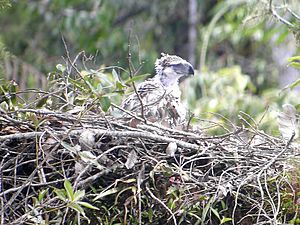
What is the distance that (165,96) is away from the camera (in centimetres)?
445

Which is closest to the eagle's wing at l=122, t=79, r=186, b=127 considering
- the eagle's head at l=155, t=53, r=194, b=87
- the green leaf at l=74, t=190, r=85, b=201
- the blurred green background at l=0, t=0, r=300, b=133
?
the eagle's head at l=155, t=53, r=194, b=87

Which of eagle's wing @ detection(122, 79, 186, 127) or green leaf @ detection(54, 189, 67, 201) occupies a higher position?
green leaf @ detection(54, 189, 67, 201)

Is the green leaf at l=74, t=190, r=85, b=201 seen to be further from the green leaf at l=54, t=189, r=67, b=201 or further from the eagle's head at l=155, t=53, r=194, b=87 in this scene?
the eagle's head at l=155, t=53, r=194, b=87

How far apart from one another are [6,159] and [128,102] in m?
1.40

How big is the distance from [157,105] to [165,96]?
6.3 inches

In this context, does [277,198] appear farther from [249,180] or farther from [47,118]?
[47,118]

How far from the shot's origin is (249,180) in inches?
145

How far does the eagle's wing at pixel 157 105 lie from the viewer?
4246 millimetres

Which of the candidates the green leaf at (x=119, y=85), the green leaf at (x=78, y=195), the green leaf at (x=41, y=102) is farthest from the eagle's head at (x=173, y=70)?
the green leaf at (x=78, y=195)

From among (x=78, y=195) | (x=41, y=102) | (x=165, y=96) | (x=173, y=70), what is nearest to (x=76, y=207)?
(x=78, y=195)

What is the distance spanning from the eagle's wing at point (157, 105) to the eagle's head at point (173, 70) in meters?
0.12

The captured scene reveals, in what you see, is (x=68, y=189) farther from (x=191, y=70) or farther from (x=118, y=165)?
(x=191, y=70)

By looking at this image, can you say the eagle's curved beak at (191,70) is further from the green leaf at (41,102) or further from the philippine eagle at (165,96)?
the green leaf at (41,102)

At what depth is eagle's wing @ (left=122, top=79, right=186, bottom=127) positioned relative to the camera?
4246 mm
